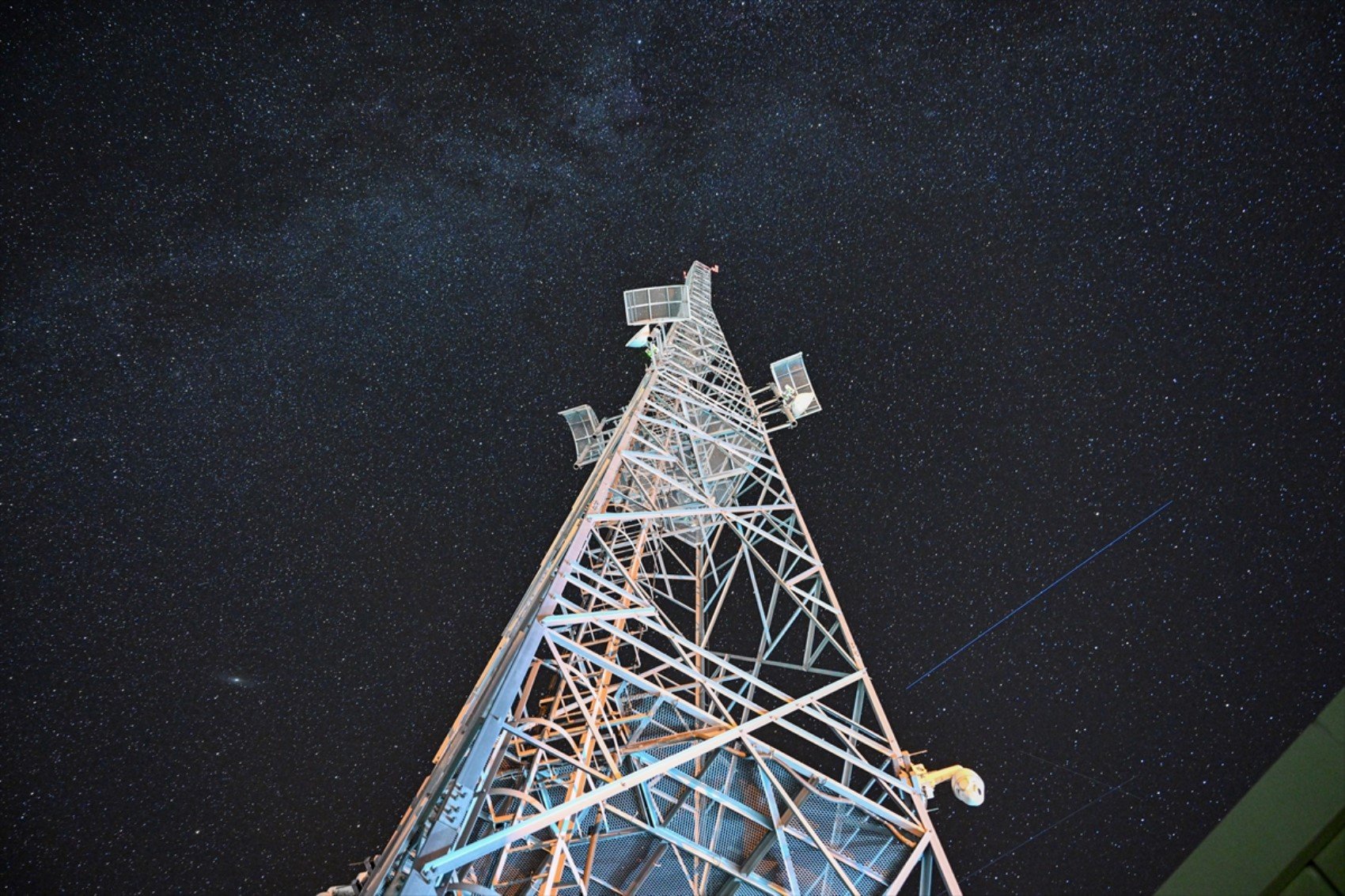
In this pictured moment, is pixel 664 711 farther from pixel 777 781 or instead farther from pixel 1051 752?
pixel 1051 752

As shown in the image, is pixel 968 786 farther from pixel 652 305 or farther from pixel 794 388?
pixel 652 305

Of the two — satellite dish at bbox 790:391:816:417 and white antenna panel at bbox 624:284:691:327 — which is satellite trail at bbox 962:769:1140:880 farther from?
white antenna panel at bbox 624:284:691:327

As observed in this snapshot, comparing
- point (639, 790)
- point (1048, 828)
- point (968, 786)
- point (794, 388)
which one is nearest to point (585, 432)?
point (794, 388)

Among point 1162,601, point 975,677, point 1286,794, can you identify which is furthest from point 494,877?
point 1162,601

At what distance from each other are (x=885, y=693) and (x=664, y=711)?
812 cm

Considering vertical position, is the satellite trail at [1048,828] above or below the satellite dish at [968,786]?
below

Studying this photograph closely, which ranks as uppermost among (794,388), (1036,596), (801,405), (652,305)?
(652,305)

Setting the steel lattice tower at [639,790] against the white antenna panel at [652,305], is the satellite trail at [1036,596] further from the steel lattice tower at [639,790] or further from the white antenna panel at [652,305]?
the white antenna panel at [652,305]

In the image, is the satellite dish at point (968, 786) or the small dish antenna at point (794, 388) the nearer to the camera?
the satellite dish at point (968, 786)

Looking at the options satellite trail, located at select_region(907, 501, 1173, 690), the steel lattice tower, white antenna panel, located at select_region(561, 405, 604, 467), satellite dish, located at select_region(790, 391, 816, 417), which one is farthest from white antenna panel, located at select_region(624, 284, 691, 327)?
satellite trail, located at select_region(907, 501, 1173, 690)

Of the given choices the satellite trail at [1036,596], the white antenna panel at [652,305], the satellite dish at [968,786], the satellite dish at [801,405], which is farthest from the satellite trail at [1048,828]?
the white antenna panel at [652,305]

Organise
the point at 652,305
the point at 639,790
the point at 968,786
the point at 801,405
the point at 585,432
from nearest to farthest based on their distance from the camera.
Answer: the point at 968,786, the point at 639,790, the point at 801,405, the point at 652,305, the point at 585,432

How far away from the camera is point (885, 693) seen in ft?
44.5

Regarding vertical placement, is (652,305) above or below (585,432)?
above
